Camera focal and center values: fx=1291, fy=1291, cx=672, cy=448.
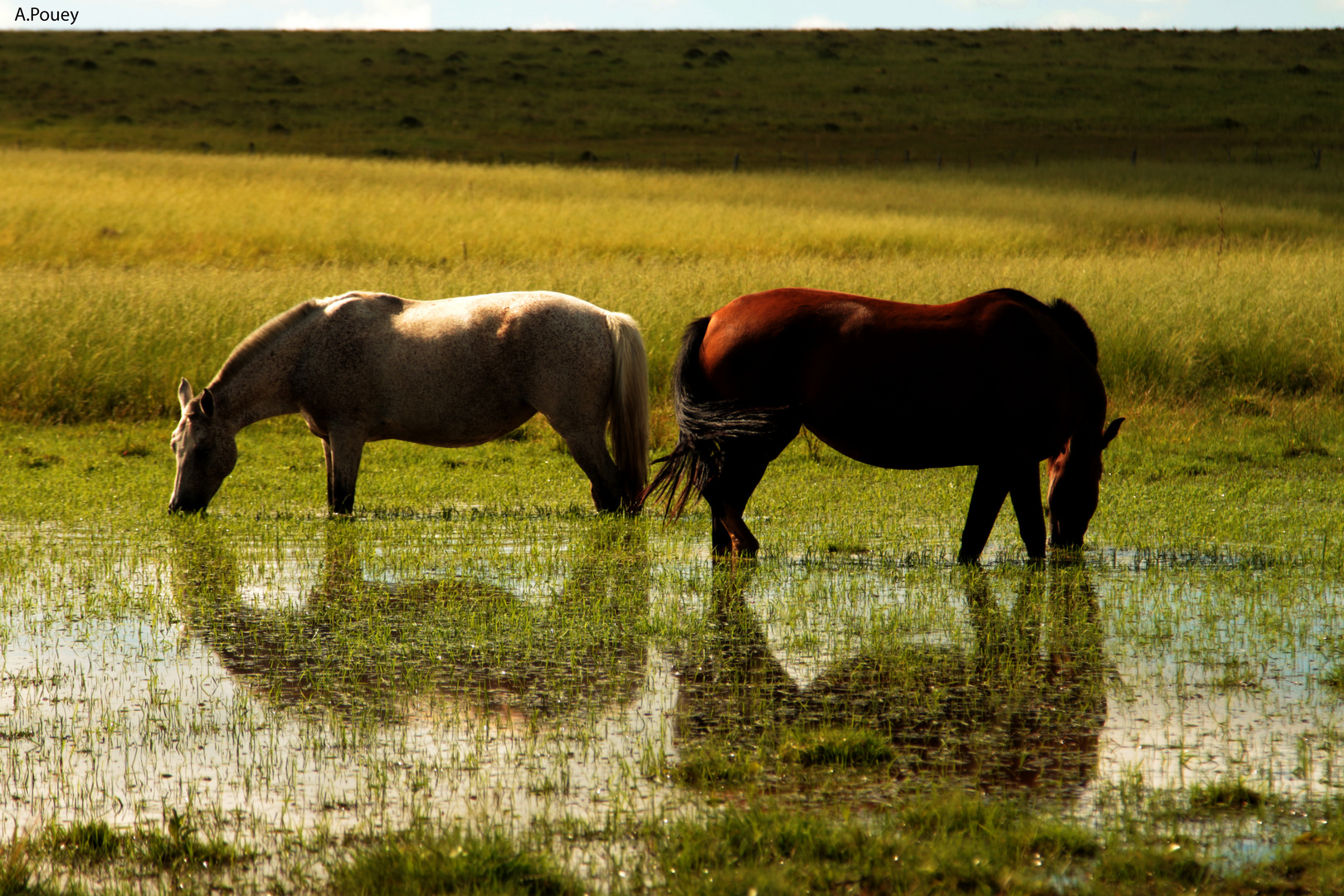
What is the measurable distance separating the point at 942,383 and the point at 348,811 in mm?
4258

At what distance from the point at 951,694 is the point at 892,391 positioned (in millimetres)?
2410

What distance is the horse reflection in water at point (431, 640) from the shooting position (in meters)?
4.89

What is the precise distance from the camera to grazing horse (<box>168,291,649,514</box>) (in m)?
8.92

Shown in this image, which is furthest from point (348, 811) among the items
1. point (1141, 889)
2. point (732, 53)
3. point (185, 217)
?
point (732, 53)

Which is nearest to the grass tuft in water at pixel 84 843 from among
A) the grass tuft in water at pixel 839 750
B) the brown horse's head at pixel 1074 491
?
the grass tuft in water at pixel 839 750

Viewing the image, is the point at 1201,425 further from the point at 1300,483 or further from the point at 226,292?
the point at 226,292

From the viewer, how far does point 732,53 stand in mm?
78125

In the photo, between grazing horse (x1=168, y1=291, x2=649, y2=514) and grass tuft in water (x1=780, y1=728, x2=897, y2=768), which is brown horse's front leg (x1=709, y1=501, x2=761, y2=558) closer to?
grazing horse (x1=168, y1=291, x2=649, y2=514)

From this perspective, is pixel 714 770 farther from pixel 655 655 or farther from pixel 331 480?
pixel 331 480

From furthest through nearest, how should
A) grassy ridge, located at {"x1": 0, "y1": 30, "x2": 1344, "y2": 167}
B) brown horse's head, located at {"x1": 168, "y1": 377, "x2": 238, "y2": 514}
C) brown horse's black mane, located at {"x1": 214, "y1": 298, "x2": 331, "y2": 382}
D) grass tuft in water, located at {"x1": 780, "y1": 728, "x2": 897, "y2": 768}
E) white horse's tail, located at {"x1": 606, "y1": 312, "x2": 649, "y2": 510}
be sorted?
grassy ridge, located at {"x1": 0, "y1": 30, "x2": 1344, "y2": 167} → brown horse's black mane, located at {"x1": 214, "y1": 298, "x2": 331, "y2": 382} → brown horse's head, located at {"x1": 168, "y1": 377, "x2": 238, "y2": 514} → white horse's tail, located at {"x1": 606, "y1": 312, "x2": 649, "y2": 510} → grass tuft in water, located at {"x1": 780, "y1": 728, "x2": 897, "y2": 768}

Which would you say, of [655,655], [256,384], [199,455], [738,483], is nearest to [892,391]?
[738,483]

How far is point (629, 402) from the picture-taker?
896 centimetres

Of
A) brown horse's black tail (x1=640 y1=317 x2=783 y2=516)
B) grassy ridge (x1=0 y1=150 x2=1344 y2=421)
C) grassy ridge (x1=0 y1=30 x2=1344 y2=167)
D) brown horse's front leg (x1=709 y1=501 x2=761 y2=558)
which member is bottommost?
brown horse's front leg (x1=709 y1=501 x2=761 y2=558)

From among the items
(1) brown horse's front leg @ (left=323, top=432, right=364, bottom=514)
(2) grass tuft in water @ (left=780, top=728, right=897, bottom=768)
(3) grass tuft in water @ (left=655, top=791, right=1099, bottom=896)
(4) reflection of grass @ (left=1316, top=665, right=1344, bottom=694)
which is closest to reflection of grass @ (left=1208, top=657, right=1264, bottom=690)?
(4) reflection of grass @ (left=1316, top=665, right=1344, bottom=694)
